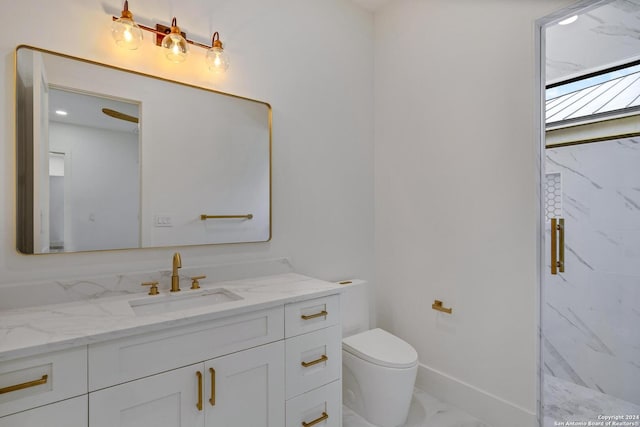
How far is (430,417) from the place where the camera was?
1.99 meters

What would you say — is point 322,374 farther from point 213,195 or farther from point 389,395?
point 213,195

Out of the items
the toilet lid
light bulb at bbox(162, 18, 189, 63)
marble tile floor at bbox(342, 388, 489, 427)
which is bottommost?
marble tile floor at bbox(342, 388, 489, 427)

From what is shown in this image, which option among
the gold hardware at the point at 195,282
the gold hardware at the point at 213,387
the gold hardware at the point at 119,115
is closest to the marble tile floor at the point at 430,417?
the gold hardware at the point at 213,387

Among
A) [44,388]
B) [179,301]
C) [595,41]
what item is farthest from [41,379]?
[595,41]

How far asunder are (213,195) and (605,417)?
255 cm

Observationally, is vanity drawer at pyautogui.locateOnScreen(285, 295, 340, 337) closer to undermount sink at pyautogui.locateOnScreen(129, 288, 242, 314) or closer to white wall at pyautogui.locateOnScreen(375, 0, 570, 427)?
undermount sink at pyautogui.locateOnScreen(129, 288, 242, 314)

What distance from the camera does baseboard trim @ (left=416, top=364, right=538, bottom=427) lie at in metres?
1.80

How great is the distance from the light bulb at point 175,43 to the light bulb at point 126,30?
0.39 feet

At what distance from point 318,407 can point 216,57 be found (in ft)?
5.92

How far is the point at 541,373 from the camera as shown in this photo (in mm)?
1749

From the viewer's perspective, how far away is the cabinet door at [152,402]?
107 cm

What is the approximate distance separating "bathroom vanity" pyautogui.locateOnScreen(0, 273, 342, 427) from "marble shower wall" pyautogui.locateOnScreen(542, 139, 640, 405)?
5.11ft

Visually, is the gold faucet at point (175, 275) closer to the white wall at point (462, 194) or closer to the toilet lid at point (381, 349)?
the toilet lid at point (381, 349)

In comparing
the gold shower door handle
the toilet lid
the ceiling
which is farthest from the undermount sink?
the ceiling
